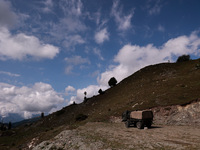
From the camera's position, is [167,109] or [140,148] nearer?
[140,148]

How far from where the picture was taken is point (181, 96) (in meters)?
30.0

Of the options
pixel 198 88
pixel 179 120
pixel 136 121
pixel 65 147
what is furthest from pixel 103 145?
pixel 198 88

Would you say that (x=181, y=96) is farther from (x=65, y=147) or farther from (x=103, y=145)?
(x=65, y=147)

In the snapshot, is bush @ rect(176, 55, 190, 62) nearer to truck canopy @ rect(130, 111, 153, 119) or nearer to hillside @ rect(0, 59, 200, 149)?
hillside @ rect(0, 59, 200, 149)

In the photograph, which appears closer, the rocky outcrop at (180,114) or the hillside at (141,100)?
the rocky outcrop at (180,114)

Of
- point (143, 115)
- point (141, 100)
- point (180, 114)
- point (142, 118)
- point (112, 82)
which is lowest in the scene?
point (180, 114)

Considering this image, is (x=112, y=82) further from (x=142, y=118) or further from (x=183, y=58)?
(x=142, y=118)

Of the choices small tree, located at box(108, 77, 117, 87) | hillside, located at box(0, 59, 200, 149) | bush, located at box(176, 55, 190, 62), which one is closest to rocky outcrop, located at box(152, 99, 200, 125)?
hillside, located at box(0, 59, 200, 149)

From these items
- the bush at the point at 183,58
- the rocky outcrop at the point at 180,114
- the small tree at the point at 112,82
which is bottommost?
the rocky outcrop at the point at 180,114

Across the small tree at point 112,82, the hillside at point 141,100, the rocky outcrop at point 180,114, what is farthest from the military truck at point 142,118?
the small tree at point 112,82

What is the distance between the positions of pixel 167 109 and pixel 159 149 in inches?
773

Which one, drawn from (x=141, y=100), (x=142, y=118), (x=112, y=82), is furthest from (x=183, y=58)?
(x=142, y=118)

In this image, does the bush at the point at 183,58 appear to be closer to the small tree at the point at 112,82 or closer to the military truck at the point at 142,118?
the small tree at the point at 112,82

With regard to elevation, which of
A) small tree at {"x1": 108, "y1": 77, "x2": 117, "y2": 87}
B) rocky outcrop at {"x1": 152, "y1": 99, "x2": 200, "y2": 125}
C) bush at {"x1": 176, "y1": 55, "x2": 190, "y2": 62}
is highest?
bush at {"x1": 176, "y1": 55, "x2": 190, "y2": 62}
